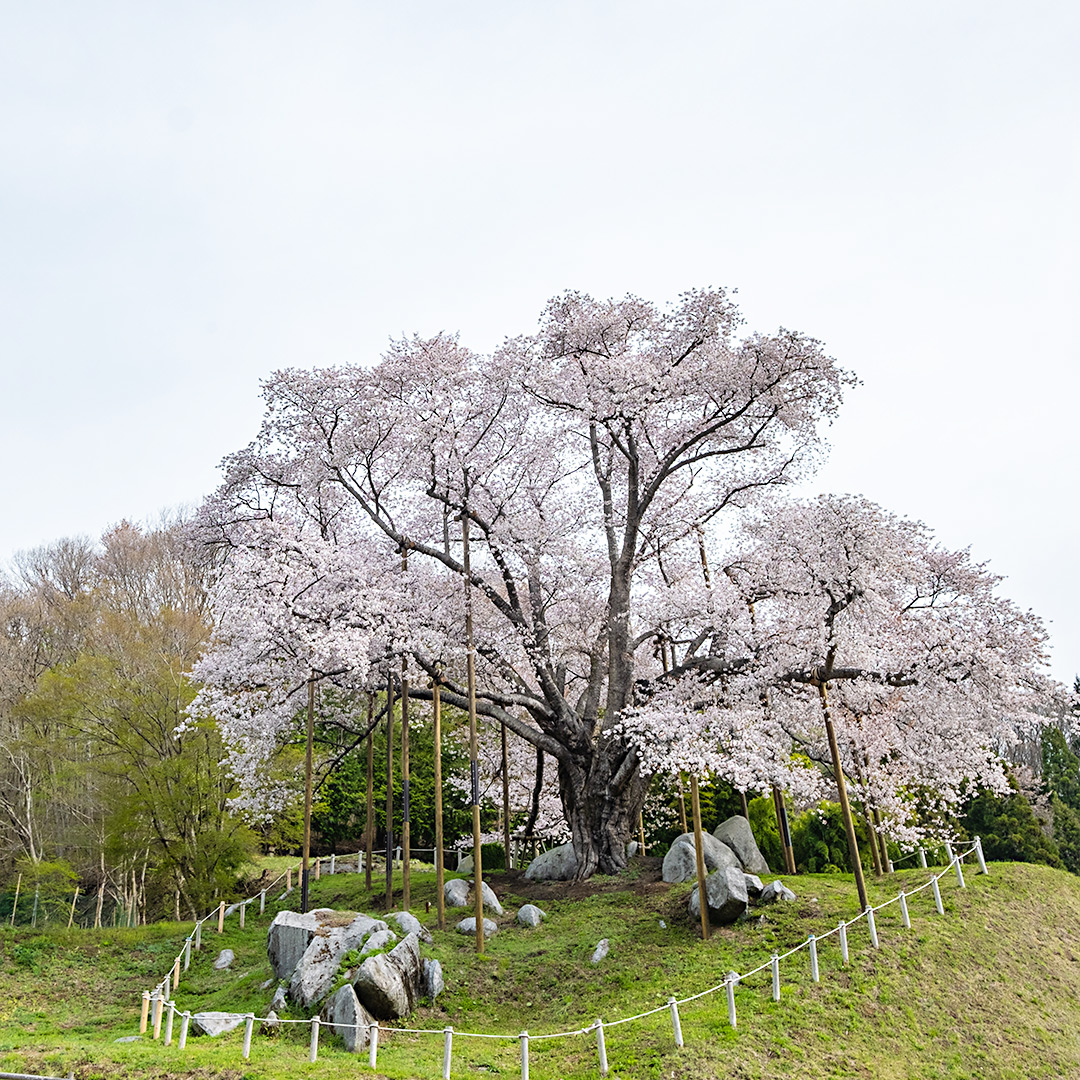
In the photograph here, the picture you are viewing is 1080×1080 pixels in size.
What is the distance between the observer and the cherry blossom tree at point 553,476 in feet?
57.9

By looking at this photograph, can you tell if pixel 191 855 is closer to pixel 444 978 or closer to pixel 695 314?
pixel 444 978

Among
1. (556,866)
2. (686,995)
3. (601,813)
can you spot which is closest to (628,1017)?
(686,995)

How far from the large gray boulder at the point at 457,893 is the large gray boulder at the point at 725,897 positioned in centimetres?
580

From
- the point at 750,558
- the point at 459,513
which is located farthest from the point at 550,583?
the point at 750,558

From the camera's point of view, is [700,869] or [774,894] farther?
[774,894]

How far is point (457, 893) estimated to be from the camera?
59.0ft

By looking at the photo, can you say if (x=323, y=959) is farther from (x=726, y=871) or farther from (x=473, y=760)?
(x=726, y=871)

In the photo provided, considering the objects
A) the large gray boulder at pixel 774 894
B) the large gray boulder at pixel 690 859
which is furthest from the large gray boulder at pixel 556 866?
the large gray boulder at pixel 774 894

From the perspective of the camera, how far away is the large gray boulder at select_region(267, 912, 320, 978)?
13.6 m

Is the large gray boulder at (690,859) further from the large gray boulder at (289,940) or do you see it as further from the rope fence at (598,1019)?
the large gray boulder at (289,940)

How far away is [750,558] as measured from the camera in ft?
63.4

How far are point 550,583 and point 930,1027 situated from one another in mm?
11933

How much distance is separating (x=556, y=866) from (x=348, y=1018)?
333 inches

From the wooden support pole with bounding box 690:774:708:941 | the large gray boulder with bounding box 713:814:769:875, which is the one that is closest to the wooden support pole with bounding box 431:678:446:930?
the wooden support pole with bounding box 690:774:708:941
